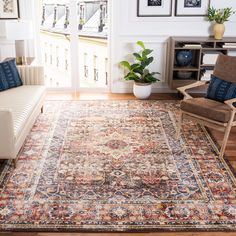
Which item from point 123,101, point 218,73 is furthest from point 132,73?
point 218,73

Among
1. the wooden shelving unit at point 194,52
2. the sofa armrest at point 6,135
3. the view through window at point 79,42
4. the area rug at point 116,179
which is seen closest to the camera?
the area rug at point 116,179

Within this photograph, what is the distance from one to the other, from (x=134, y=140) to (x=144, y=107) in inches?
45.4

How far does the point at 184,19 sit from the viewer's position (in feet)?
18.0

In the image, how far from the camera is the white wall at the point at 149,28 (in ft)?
17.9

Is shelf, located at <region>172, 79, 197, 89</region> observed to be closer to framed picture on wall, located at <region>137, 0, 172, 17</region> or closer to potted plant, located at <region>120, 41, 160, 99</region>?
potted plant, located at <region>120, 41, 160, 99</region>

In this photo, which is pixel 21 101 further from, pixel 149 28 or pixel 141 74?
pixel 149 28

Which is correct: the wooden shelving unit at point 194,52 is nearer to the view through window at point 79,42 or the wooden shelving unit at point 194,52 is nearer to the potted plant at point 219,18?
the potted plant at point 219,18

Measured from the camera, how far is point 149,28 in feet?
18.2

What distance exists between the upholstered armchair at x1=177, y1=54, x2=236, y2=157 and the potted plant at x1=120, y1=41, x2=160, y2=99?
1244 mm

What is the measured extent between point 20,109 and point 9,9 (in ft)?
7.39

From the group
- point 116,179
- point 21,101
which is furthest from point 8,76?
point 116,179

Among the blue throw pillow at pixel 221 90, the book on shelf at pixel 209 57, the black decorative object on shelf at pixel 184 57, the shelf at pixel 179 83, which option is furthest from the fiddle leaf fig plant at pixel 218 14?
the blue throw pillow at pixel 221 90

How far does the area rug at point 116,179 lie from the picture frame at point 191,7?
167cm

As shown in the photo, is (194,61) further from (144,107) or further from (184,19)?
(144,107)
